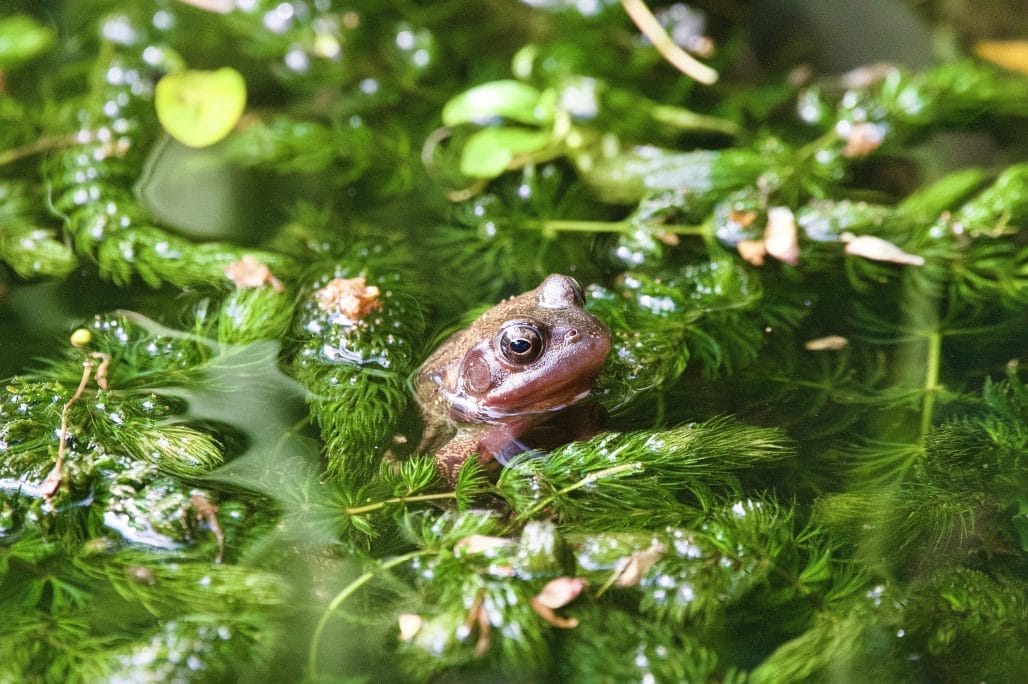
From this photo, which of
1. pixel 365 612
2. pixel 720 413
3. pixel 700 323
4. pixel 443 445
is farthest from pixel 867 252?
pixel 365 612

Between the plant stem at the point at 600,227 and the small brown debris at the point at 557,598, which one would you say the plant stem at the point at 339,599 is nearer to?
the small brown debris at the point at 557,598

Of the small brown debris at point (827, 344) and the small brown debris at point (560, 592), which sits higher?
the small brown debris at point (827, 344)

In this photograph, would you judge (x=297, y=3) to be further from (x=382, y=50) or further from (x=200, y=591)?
(x=200, y=591)

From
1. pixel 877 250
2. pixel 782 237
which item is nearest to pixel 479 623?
pixel 782 237

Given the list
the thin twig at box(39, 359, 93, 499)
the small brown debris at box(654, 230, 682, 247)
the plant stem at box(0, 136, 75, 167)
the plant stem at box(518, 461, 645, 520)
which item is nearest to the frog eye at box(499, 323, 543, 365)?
the plant stem at box(518, 461, 645, 520)

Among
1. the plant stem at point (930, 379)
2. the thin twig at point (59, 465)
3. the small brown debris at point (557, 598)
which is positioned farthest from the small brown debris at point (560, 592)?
the thin twig at point (59, 465)

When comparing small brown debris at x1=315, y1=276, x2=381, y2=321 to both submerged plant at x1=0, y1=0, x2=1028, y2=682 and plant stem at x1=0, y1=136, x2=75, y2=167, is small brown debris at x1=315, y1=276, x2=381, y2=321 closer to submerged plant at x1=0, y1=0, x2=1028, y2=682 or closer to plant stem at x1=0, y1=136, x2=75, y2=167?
submerged plant at x1=0, y1=0, x2=1028, y2=682

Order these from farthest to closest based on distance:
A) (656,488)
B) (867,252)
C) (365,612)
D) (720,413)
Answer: (867,252) → (720,413) → (656,488) → (365,612)
